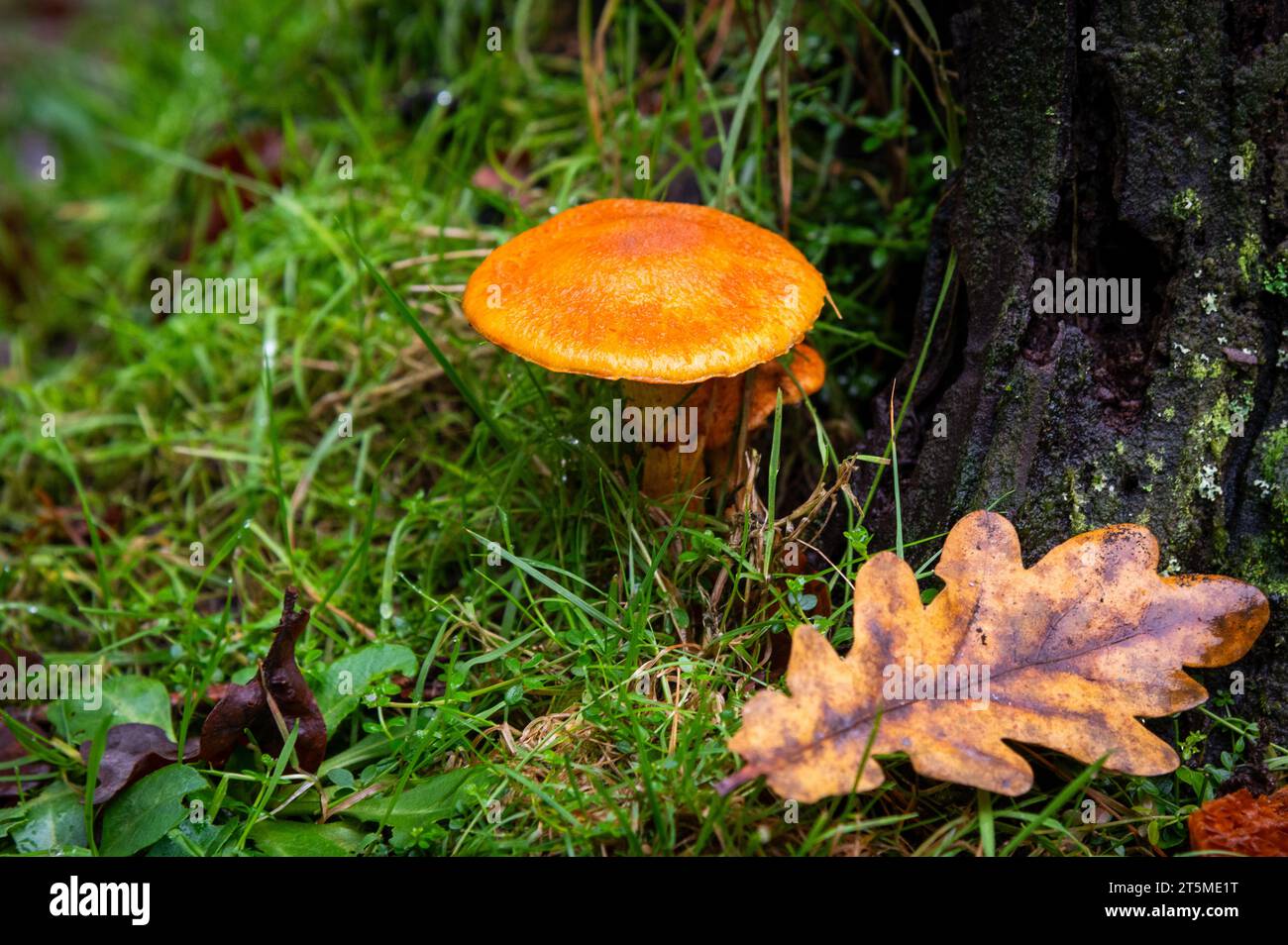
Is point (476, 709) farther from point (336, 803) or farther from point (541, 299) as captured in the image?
point (541, 299)

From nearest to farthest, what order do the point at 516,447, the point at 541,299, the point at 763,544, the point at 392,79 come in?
the point at 541,299 → the point at 763,544 → the point at 516,447 → the point at 392,79

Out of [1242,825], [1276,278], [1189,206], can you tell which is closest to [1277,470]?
[1276,278]

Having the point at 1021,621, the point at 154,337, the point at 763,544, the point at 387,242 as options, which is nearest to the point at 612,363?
the point at 763,544

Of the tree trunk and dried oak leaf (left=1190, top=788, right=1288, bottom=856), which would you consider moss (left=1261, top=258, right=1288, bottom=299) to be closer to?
the tree trunk

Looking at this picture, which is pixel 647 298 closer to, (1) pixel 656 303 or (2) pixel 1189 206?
(1) pixel 656 303

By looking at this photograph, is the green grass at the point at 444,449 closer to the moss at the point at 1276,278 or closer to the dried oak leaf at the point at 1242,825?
the dried oak leaf at the point at 1242,825

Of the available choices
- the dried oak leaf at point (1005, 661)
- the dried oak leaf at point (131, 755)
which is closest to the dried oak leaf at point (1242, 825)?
the dried oak leaf at point (1005, 661)
